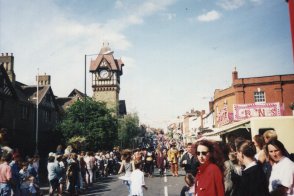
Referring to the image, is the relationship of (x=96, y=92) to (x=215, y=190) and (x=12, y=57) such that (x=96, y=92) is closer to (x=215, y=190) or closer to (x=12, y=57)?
(x=12, y=57)

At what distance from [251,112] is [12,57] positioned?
93.8ft

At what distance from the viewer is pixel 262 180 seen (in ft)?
13.5

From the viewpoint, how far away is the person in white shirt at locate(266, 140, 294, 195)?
4125mm

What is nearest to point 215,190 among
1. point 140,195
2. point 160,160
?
point 140,195

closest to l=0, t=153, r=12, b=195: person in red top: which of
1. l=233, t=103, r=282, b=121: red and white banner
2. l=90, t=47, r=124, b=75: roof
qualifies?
l=233, t=103, r=282, b=121: red and white banner

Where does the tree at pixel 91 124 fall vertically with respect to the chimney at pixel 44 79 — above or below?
below

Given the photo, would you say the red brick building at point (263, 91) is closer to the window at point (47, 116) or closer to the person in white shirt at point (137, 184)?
the window at point (47, 116)

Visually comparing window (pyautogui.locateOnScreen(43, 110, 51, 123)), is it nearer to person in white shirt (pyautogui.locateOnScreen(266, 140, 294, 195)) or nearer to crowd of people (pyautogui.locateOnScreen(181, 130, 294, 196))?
crowd of people (pyautogui.locateOnScreen(181, 130, 294, 196))

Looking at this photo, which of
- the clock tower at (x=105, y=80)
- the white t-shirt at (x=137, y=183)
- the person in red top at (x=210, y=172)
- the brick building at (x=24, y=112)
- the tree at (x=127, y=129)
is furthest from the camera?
the clock tower at (x=105, y=80)

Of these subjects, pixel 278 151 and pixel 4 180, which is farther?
pixel 4 180

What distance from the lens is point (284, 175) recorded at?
4250 millimetres

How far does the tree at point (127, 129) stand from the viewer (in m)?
55.7

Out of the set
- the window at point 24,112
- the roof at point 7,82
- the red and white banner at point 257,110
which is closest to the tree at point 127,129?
the window at point 24,112

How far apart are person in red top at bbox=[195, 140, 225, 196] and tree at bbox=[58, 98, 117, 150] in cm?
2947
